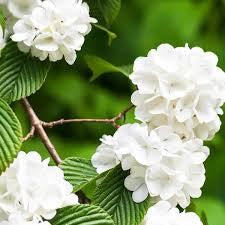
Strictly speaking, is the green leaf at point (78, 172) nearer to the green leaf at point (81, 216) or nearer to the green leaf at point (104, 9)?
the green leaf at point (81, 216)

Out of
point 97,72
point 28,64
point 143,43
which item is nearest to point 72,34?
point 28,64

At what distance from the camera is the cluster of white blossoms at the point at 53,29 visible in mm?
1150

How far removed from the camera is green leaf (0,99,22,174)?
3.31ft

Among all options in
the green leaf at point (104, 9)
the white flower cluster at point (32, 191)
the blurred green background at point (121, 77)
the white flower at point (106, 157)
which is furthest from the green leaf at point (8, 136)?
the blurred green background at point (121, 77)

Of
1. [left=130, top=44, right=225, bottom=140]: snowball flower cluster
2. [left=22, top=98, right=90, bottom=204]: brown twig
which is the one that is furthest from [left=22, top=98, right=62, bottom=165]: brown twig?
[left=130, top=44, right=225, bottom=140]: snowball flower cluster

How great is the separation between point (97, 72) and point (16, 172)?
465 mm

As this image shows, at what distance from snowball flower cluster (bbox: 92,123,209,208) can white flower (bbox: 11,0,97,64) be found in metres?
0.13

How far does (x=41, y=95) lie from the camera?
A: 2590 mm

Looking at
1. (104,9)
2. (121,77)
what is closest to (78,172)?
(104,9)

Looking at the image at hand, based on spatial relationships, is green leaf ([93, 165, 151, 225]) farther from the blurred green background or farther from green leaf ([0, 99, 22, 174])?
the blurred green background

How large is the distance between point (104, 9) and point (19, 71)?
0.23m

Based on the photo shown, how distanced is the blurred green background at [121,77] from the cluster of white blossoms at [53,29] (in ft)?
3.21

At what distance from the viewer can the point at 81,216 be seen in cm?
101

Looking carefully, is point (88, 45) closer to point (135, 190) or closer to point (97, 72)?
point (97, 72)
